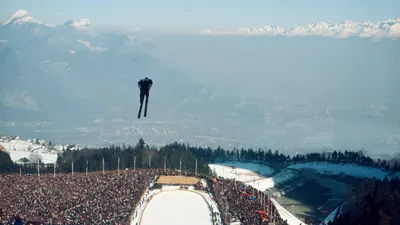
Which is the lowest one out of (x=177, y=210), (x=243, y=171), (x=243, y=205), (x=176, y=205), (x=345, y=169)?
(x=177, y=210)

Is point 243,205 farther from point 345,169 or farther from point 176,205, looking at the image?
point 345,169

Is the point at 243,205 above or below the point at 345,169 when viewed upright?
below

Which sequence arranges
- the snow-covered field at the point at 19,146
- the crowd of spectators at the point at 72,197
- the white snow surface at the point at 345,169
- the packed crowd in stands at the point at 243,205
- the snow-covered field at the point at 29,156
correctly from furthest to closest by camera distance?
the snow-covered field at the point at 19,146 < the snow-covered field at the point at 29,156 < the white snow surface at the point at 345,169 < the packed crowd in stands at the point at 243,205 < the crowd of spectators at the point at 72,197

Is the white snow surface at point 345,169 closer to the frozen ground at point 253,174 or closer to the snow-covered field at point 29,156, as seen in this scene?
the frozen ground at point 253,174

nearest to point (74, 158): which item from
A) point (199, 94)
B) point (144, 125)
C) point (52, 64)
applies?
point (144, 125)

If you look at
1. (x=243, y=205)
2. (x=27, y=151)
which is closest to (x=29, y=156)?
(x=27, y=151)

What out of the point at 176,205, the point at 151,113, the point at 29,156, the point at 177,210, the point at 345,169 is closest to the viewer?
the point at 177,210

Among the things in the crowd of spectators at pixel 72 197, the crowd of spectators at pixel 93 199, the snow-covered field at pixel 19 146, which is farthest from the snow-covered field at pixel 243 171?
the snow-covered field at pixel 19 146
